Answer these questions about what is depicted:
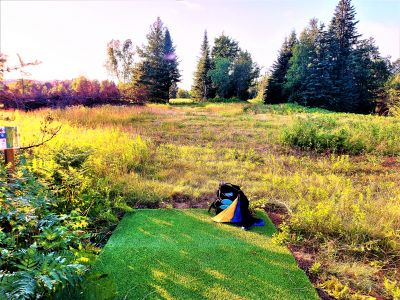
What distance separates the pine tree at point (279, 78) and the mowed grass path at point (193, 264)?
29.7 meters

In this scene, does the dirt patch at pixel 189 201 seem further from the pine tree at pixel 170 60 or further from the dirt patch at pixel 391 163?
the pine tree at pixel 170 60

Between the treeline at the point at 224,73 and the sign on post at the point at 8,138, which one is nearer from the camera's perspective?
the sign on post at the point at 8,138

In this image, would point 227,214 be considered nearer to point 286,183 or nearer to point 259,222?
point 259,222

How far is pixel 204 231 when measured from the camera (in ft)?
9.50

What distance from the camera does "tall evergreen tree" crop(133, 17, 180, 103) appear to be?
2691 cm

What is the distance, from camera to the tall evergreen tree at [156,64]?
88.3 ft

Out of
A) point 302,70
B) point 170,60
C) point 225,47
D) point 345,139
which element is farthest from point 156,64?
point 345,139

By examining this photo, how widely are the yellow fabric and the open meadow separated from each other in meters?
0.51

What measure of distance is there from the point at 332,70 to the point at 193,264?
106 ft

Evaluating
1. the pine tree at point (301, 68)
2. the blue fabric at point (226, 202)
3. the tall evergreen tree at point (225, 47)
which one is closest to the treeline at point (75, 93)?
the blue fabric at point (226, 202)

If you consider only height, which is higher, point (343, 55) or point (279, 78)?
point (343, 55)

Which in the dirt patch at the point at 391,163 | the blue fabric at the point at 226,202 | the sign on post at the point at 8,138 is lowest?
the blue fabric at the point at 226,202

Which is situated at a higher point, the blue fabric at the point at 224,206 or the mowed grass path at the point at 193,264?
the blue fabric at the point at 224,206

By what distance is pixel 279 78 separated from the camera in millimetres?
30875
